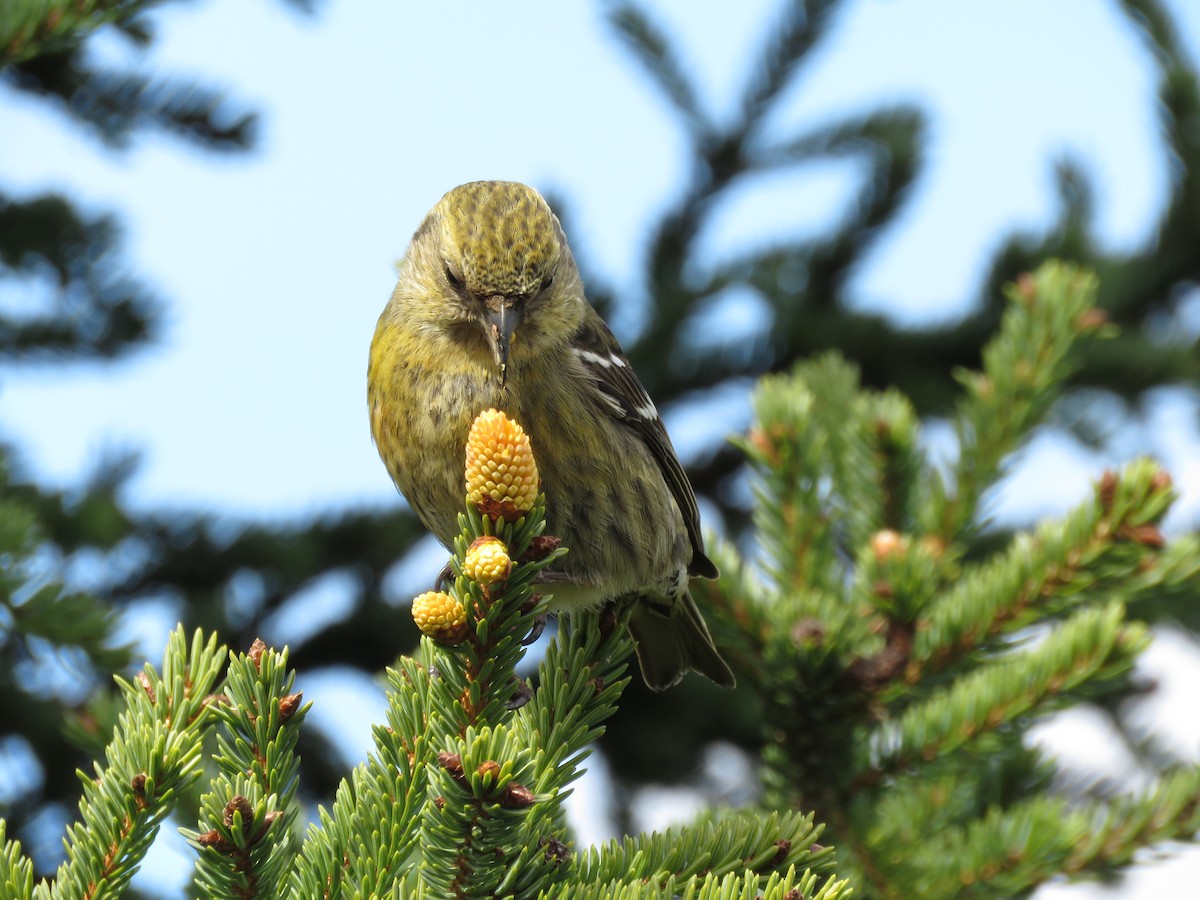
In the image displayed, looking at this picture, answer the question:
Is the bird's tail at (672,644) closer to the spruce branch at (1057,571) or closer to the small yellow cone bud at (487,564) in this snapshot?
the spruce branch at (1057,571)

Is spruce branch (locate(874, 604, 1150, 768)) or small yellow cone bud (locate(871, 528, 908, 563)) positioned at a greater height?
small yellow cone bud (locate(871, 528, 908, 563))

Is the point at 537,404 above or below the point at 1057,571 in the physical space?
above

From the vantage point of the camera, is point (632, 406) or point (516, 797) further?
point (632, 406)

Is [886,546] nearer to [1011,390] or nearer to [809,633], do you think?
[809,633]

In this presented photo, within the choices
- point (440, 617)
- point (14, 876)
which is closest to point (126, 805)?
point (14, 876)

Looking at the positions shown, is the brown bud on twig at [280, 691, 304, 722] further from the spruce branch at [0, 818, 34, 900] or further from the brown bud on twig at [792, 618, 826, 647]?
the brown bud on twig at [792, 618, 826, 647]

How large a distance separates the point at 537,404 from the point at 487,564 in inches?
59.9

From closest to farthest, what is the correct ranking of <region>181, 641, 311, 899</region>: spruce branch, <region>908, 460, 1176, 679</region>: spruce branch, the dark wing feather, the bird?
<region>181, 641, 311, 899</region>: spruce branch
<region>908, 460, 1176, 679</region>: spruce branch
the bird
the dark wing feather

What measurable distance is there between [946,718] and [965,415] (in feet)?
3.25

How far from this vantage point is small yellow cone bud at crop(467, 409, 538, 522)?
6.84ft

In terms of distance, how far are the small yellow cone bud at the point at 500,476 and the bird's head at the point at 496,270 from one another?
1.09 m

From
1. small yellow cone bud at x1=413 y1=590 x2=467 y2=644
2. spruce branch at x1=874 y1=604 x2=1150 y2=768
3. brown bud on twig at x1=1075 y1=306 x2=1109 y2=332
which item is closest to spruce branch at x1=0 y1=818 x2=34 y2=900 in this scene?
small yellow cone bud at x1=413 y1=590 x2=467 y2=644

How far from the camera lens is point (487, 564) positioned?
201 cm

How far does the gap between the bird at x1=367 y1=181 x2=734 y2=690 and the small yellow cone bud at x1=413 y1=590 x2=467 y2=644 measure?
3.98 feet
